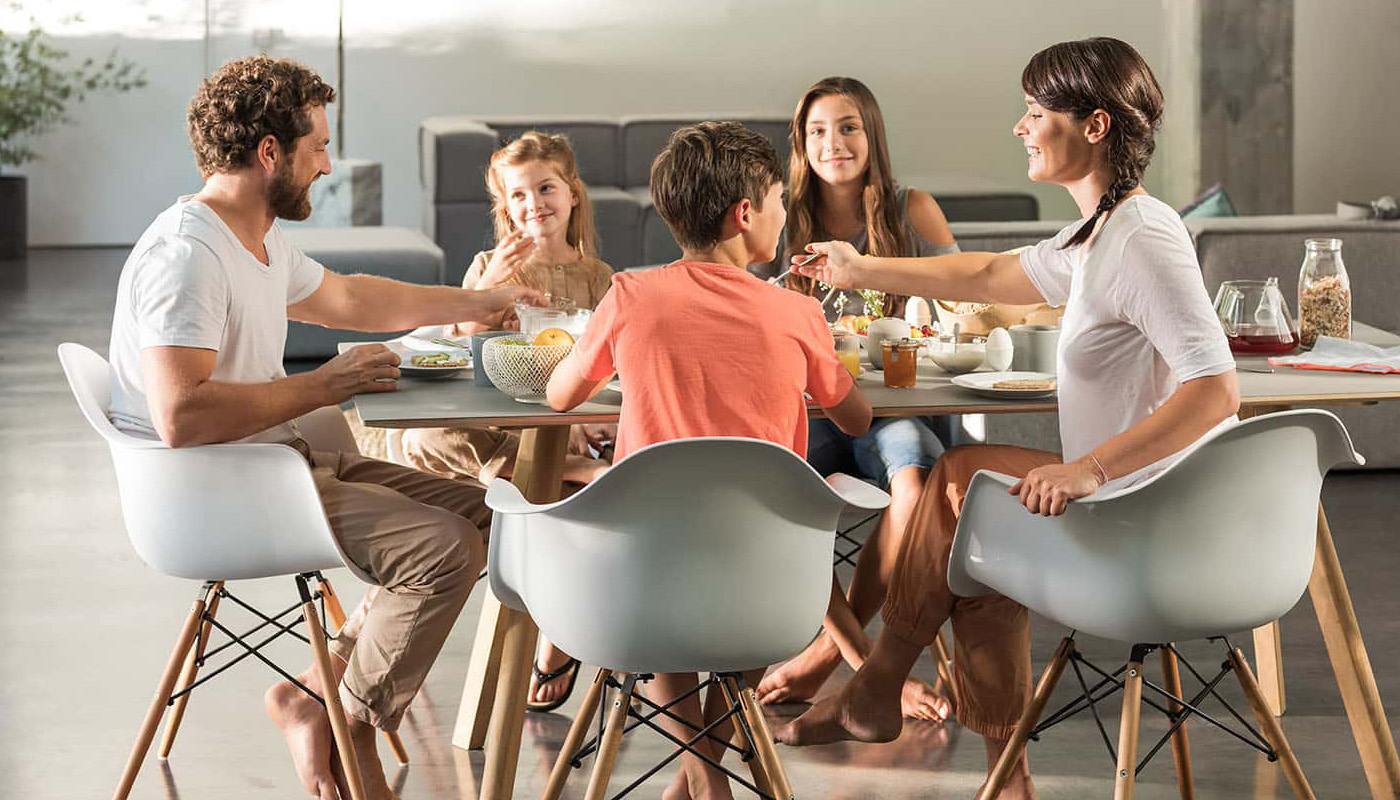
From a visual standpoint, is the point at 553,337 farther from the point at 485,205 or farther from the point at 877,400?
the point at 485,205

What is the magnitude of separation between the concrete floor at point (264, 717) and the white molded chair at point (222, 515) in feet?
1.12

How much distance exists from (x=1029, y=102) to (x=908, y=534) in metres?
0.67

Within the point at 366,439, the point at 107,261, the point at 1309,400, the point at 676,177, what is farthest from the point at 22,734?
the point at 107,261

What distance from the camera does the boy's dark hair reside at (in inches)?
85.9

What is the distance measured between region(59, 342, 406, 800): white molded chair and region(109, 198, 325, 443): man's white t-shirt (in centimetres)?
8

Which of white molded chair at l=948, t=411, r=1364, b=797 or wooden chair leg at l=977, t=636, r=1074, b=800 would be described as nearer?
white molded chair at l=948, t=411, r=1364, b=797

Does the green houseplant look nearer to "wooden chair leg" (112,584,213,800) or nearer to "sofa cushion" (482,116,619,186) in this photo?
"sofa cushion" (482,116,619,186)

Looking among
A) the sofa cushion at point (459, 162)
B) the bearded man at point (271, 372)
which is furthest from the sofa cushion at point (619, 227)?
the bearded man at point (271, 372)

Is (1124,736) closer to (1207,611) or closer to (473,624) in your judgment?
(1207,611)

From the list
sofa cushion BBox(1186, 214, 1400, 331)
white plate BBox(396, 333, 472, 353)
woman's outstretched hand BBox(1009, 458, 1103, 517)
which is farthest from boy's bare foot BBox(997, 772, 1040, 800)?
sofa cushion BBox(1186, 214, 1400, 331)

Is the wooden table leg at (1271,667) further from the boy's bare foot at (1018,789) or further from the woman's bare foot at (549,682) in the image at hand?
the woman's bare foot at (549,682)

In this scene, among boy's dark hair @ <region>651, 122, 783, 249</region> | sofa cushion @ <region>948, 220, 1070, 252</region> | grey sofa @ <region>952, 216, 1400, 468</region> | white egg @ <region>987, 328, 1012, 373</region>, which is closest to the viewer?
boy's dark hair @ <region>651, 122, 783, 249</region>

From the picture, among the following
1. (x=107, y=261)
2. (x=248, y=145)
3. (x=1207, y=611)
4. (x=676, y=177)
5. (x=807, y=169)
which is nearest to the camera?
(x=1207, y=611)

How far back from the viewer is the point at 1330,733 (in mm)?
2818
